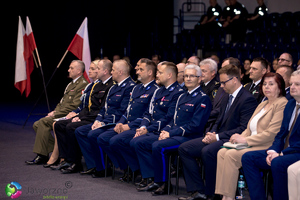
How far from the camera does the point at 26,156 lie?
636 cm

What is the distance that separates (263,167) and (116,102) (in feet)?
7.83

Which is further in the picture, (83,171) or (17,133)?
(17,133)

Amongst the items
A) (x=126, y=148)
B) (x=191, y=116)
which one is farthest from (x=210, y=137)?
(x=126, y=148)

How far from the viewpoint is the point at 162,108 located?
4969mm

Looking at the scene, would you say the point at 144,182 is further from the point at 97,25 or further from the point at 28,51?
the point at 97,25

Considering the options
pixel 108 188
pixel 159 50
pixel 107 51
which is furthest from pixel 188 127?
pixel 107 51

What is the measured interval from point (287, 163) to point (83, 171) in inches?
116

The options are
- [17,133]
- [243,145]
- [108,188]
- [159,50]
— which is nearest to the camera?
[243,145]

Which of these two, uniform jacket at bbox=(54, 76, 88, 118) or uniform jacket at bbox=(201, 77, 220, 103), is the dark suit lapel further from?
uniform jacket at bbox=(54, 76, 88, 118)

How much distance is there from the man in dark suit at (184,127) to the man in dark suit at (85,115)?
146cm

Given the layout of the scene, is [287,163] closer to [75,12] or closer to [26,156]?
[26,156]

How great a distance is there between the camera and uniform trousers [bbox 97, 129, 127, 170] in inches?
202

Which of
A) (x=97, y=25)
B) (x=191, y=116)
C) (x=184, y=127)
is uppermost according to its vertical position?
(x=97, y=25)

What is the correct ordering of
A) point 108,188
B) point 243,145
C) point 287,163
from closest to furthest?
point 287,163 → point 243,145 → point 108,188
